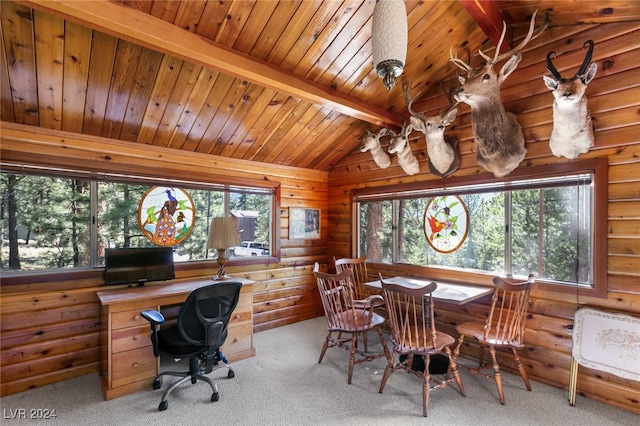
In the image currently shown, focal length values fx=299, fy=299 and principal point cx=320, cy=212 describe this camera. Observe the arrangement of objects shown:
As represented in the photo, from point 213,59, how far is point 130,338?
2.49 metres

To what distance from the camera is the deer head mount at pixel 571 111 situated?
2221 millimetres

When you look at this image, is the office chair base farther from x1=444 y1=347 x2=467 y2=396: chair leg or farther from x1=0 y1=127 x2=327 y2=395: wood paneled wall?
x1=444 y1=347 x2=467 y2=396: chair leg

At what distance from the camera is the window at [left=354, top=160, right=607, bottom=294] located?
103 inches

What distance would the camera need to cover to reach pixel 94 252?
3.09m

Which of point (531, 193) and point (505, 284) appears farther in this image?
point (531, 193)

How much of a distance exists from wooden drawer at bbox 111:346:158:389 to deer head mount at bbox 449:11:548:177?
12.1ft

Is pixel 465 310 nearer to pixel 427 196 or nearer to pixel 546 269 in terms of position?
pixel 546 269

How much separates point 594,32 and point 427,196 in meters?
2.07

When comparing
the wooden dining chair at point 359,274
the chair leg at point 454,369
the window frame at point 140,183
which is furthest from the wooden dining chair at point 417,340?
the window frame at point 140,183

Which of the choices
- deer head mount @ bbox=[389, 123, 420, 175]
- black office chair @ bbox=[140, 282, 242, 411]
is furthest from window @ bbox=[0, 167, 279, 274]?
deer head mount @ bbox=[389, 123, 420, 175]

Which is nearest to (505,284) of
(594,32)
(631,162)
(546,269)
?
(546,269)

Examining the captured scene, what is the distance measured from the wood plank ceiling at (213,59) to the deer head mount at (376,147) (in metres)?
0.28

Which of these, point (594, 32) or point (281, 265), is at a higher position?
point (594, 32)

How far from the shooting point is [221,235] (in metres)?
3.40
